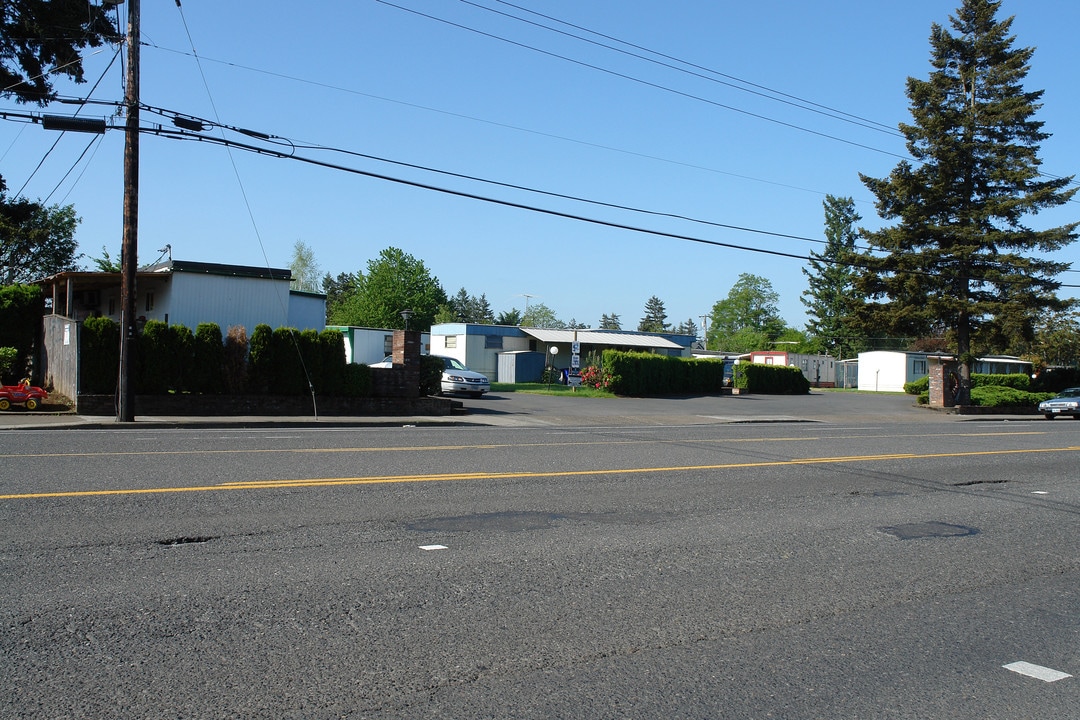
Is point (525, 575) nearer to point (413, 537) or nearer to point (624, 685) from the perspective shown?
point (413, 537)

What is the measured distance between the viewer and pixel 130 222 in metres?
18.7

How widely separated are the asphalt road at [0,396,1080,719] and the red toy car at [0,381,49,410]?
913 centimetres

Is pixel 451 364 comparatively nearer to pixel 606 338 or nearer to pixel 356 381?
pixel 356 381

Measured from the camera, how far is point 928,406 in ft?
129

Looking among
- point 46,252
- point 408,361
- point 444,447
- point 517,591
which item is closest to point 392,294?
point 46,252

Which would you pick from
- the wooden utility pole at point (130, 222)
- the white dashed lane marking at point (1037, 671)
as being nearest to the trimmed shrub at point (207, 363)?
the wooden utility pole at point (130, 222)

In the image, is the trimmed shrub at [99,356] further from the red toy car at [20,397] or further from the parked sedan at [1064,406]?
the parked sedan at [1064,406]

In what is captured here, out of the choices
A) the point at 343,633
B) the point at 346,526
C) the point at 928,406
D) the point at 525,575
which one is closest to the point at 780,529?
the point at 525,575

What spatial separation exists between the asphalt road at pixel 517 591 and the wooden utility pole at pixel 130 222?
6833 mm

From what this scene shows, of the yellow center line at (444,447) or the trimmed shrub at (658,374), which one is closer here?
the yellow center line at (444,447)

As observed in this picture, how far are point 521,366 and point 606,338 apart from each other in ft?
28.4

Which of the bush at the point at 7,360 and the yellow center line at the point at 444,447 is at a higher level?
the bush at the point at 7,360

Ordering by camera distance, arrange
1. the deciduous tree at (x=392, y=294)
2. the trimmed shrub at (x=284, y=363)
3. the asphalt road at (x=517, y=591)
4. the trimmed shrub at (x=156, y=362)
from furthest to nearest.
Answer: the deciduous tree at (x=392, y=294), the trimmed shrub at (x=284, y=363), the trimmed shrub at (x=156, y=362), the asphalt road at (x=517, y=591)

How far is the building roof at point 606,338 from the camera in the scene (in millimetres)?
51344
